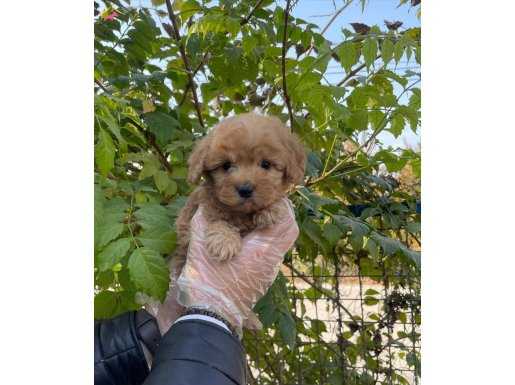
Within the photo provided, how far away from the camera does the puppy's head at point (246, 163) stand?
4.65 feet

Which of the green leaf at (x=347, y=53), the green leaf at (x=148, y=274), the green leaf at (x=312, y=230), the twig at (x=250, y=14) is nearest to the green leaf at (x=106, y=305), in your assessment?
the green leaf at (x=148, y=274)

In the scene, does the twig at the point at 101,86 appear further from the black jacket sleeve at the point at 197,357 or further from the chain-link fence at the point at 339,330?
the chain-link fence at the point at 339,330

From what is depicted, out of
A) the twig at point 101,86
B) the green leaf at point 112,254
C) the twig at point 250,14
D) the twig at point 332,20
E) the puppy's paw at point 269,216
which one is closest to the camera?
the green leaf at point 112,254

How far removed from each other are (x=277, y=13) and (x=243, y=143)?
0.78 m

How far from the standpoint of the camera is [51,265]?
28.5 inches

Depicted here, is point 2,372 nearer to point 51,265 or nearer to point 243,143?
point 51,265

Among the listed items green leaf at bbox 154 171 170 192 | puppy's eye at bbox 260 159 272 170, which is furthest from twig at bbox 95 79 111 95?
puppy's eye at bbox 260 159 272 170

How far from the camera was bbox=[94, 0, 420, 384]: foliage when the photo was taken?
1.41 meters

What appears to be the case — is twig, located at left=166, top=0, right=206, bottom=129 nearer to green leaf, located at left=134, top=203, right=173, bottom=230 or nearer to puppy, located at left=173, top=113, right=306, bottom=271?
puppy, located at left=173, top=113, right=306, bottom=271

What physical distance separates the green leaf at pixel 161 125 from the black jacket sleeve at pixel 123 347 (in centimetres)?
62

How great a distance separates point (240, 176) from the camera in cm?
141

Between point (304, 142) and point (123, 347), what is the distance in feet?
3.57
